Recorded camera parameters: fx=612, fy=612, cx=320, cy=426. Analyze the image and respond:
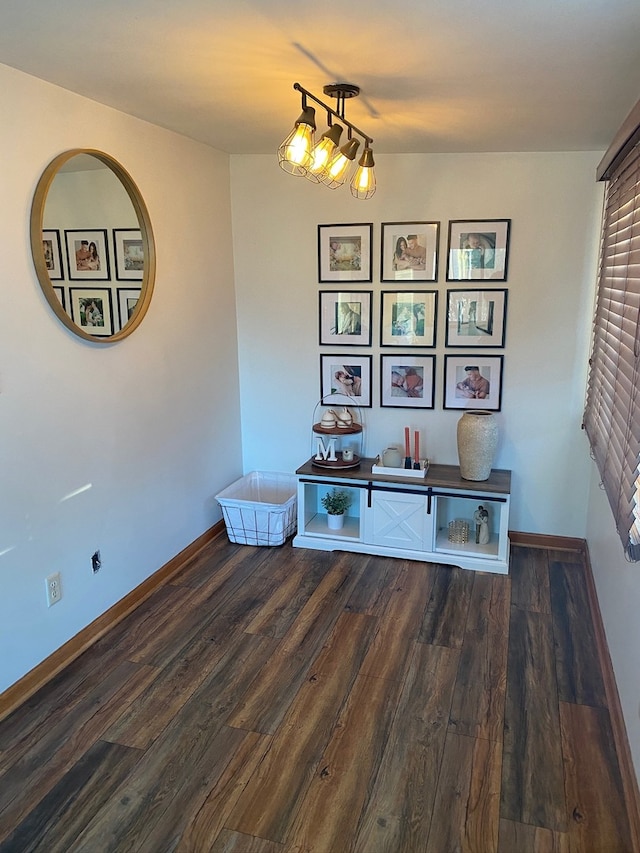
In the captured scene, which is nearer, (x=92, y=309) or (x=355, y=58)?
(x=355, y=58)

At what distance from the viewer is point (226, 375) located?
3.90 meters

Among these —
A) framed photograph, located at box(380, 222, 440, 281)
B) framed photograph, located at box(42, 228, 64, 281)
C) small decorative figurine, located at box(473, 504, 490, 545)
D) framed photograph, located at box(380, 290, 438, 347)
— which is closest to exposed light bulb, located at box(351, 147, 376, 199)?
framed photograph, located at box(380, 222, 440, 281)

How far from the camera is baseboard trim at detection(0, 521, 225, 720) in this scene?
2.35 metres

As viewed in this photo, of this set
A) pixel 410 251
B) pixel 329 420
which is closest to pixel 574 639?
pixel 329 420

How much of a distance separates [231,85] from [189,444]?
1896 millimetres

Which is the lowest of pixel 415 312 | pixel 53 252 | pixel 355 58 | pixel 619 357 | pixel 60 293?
pixel 619 357

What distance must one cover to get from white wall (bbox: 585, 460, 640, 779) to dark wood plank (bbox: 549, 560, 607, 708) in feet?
0.38

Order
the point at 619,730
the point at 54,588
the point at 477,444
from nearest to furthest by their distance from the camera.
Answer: the point at 619,730
the point at 54,588
the point at 477,444

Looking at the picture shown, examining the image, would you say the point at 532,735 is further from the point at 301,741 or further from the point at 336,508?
the point at 336,508

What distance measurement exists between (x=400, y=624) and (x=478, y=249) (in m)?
2.10

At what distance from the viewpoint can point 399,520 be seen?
3.54 metres

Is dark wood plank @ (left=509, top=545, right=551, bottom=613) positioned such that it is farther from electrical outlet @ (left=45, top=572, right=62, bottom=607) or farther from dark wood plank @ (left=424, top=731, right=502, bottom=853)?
electrical outlet @ (left=45, top=572, right=62, bottom=607)

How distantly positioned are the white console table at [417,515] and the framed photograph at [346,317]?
2.57 feet

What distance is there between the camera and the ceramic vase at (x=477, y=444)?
338cm
